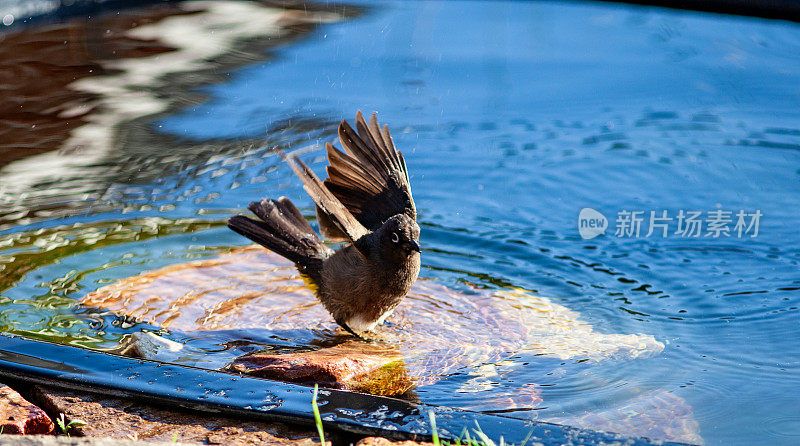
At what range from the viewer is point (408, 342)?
14.7 feet

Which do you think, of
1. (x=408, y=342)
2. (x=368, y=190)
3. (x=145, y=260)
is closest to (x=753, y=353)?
(x=408, y=342)

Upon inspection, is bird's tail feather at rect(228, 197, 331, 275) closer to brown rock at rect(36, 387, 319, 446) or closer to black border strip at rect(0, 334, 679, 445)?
black border strip at rect(0, 334, 679, 445)

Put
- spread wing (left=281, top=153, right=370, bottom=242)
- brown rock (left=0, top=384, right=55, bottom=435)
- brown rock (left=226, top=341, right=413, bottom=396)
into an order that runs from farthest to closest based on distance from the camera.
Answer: spread wing (left=281, top=153, right=370, bottom=242)
brown rock (left=226, top=341, right=413, bottom=396)
brown rock (left=0, top=384, right=55, bottom=435)

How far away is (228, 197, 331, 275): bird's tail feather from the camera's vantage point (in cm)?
469

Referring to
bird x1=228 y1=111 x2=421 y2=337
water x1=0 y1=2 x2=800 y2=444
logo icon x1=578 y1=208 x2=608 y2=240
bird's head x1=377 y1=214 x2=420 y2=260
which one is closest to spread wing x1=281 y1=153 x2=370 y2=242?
bird x1=228 y1=111 x2=421 y2=337

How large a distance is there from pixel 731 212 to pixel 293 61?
4.82 m

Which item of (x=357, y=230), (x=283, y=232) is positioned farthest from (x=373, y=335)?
(x=283, y=232)

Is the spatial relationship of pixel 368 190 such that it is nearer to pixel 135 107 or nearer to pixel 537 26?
pixel 135 107

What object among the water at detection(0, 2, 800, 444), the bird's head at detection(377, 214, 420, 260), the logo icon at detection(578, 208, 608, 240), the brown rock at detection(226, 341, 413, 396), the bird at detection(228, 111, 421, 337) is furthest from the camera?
the logo icon at detection(578, 208, 608, 240)

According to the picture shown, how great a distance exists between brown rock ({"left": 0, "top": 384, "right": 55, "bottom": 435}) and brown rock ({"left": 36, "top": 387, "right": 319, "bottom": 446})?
78 millimetres

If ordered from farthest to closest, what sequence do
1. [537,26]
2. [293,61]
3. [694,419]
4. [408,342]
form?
[537,26]
[293,61]
[408,342]
[694,419]

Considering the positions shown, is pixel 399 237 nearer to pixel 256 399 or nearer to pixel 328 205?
pixel 328 205

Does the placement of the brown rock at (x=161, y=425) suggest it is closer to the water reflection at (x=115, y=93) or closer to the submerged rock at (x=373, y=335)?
the submerged rock at (x=373, y=335)

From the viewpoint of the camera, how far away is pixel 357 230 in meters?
4.40
